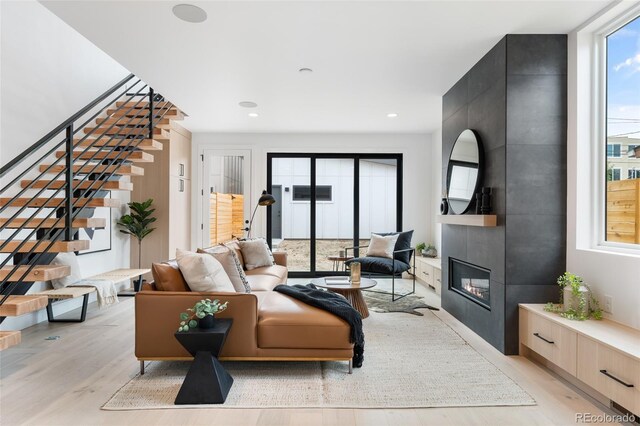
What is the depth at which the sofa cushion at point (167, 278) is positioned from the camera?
2.74 m

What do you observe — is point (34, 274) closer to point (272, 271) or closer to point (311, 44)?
point (272, 271)

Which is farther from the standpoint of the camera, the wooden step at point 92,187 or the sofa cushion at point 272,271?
the sofa cushion at point 272,271

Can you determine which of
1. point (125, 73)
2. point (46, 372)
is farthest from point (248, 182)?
point (46, 372)

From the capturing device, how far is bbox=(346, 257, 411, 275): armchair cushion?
204 inches

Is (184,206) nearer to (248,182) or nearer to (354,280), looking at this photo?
(248,182)

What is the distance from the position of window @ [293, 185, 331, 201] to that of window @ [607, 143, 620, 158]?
14.8 feet

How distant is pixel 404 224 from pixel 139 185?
4.53 m

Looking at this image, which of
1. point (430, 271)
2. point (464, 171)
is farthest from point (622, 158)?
point (430, 271)

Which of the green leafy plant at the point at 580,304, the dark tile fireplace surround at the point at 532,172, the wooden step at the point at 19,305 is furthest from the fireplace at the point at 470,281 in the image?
the wooden step at the point at 19,305

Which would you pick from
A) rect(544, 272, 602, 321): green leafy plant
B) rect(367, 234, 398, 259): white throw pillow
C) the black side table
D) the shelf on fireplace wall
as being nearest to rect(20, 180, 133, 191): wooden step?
the black side table

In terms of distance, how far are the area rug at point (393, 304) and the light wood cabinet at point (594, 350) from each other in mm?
1634

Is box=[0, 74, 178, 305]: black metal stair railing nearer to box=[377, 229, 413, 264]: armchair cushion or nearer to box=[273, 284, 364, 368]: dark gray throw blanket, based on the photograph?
box=[273, 284, 364, 368]: dark gray throw blanket

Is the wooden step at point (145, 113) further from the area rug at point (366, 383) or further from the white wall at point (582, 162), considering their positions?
the white wall at point (582, 162)

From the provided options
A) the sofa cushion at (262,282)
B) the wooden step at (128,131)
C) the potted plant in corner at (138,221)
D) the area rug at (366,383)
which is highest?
the wooden step at (128,131)
